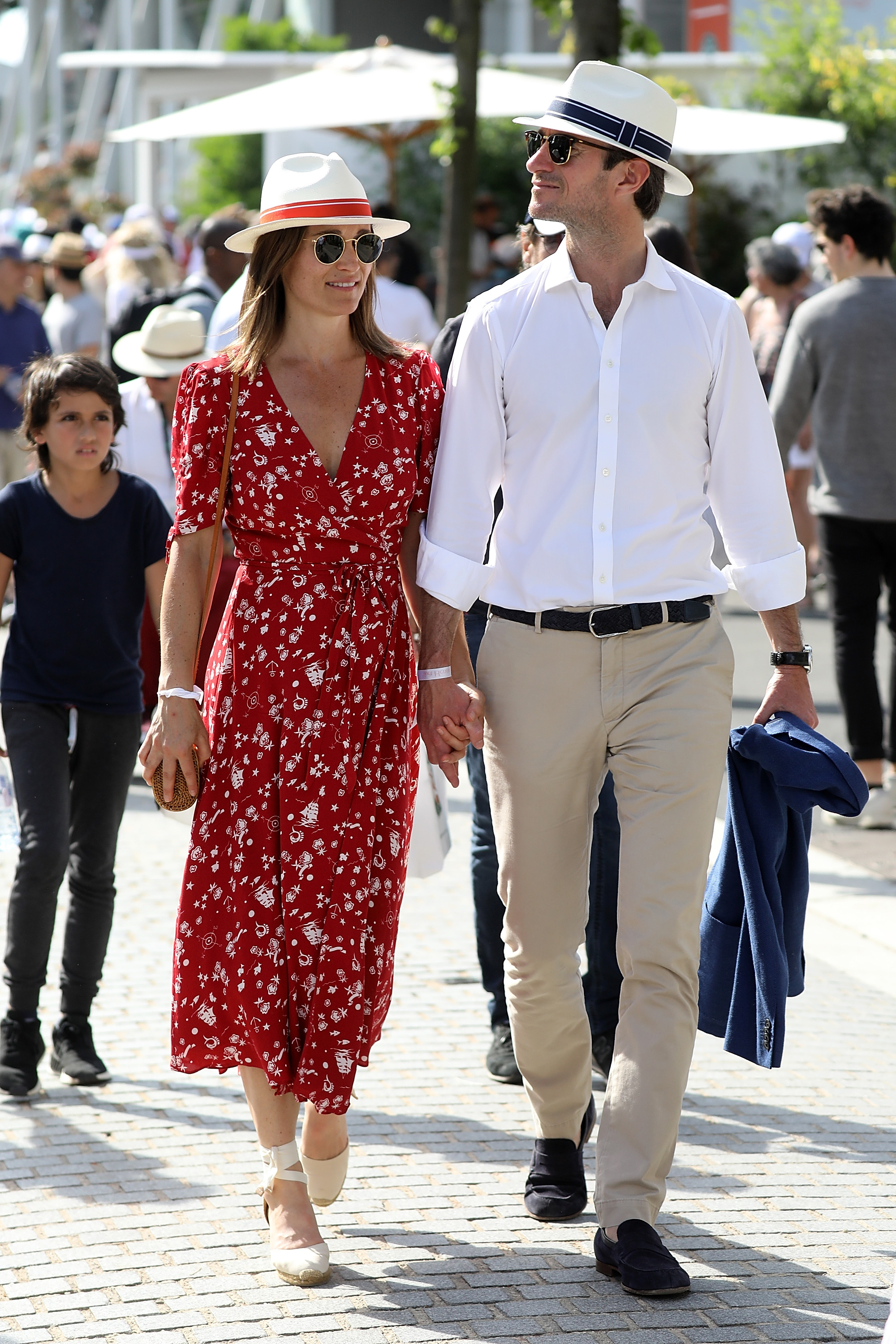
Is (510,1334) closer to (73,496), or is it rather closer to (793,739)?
(793,739)

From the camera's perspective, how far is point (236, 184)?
32625 mm

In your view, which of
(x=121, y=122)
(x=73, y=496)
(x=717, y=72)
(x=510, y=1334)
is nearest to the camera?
(x=510, y=1334)

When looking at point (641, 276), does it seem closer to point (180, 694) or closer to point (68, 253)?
point (180, 694)

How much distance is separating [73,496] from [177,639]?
53.0 inches

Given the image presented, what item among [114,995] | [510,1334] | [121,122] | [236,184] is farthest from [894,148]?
[121,122]

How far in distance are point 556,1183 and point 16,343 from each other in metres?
9.24

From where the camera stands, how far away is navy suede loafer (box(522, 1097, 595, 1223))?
3.80 m

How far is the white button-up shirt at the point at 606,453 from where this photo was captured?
3.59 metres

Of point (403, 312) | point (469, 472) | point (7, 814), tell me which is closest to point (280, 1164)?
point (469, 472)

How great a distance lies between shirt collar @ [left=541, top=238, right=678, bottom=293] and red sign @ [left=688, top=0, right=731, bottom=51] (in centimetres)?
3022

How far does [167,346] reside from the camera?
6.88 m

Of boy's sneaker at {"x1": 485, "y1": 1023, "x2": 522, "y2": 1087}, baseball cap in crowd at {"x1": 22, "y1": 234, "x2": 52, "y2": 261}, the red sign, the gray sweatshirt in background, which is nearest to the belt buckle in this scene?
boy's sneaker at {"x1": 485, "y1": 1023, "x2": 522, "y2": 1087}

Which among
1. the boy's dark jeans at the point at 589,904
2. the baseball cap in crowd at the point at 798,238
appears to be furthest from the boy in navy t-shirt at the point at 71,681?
the baseball cap in crowd at the point at 798,238

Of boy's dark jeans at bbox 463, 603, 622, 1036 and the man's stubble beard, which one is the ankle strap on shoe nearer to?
boy's dark jeans at bbox 463, 603, 622, 1036
